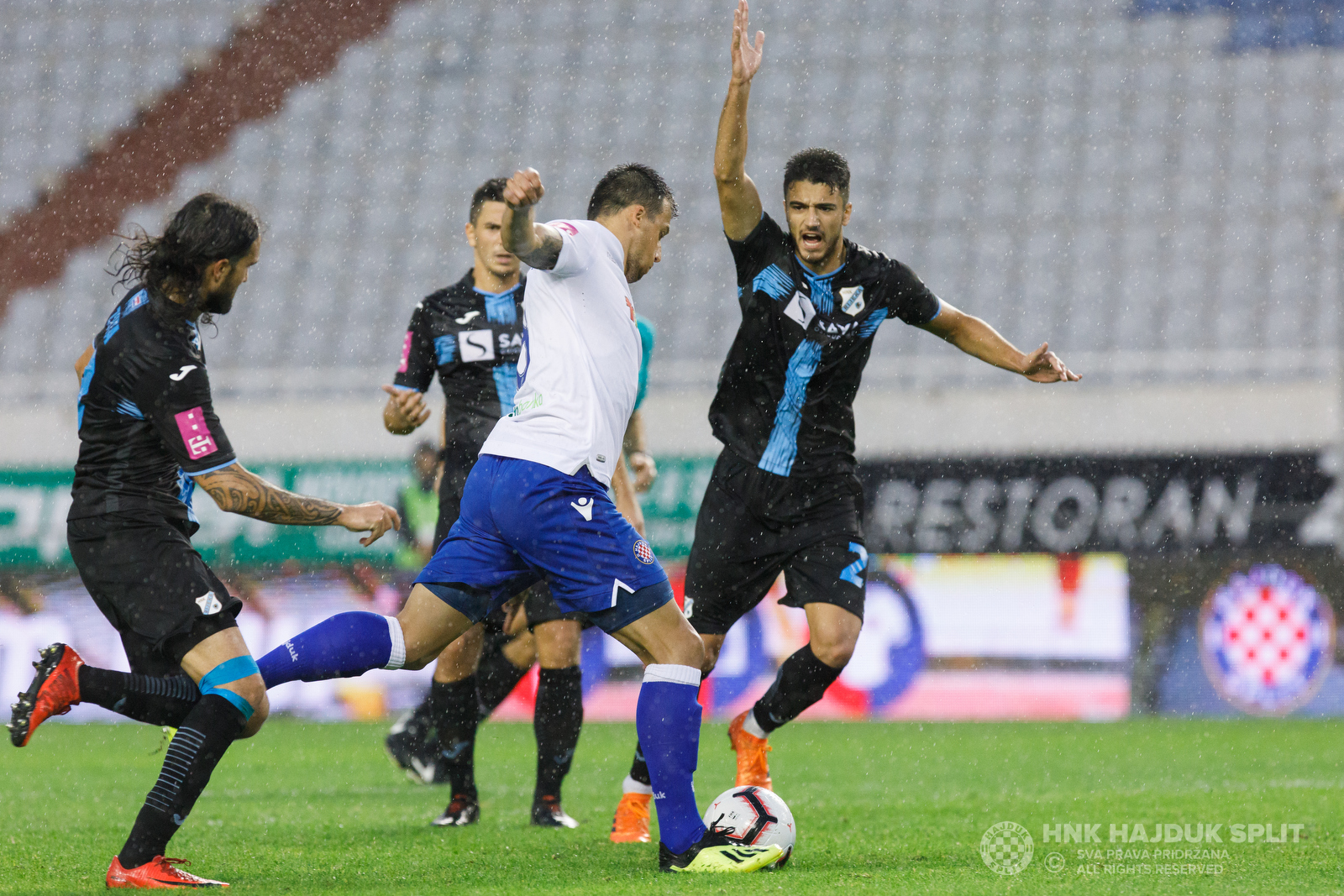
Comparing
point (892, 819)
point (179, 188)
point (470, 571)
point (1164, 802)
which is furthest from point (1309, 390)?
point (179, 188)

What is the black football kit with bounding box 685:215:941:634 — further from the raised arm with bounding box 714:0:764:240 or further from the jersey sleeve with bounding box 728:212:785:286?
the raised arm with bounding box 714:0:764:240

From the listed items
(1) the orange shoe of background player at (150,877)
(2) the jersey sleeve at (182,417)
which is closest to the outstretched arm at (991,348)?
(2) the jersey sleeve at (182,417)

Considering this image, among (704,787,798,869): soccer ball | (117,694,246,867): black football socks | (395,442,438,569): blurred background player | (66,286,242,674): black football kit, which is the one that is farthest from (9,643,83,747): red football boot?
(395,442,438,569): blurred background player

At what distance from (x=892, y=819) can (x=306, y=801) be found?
260 centimetres

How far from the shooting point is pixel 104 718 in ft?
40.1

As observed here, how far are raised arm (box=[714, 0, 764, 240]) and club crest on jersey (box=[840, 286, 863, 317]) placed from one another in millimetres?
472

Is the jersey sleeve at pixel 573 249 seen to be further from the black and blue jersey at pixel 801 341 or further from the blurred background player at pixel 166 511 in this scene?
the black and blue jersey at pixel 801 341

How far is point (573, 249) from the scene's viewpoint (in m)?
4.09

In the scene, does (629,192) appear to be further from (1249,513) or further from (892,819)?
(1249,513)

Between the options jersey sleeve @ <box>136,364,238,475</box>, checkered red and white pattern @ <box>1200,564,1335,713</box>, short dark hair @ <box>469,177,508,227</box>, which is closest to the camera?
jersey sleeve @ <box>136,364,238,475</box>

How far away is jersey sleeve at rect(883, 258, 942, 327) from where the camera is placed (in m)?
5.23

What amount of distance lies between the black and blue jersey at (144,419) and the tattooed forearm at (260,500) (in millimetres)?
38

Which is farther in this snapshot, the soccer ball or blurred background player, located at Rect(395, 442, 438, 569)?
blurred background player, located at Rect(395, 442, 438, 569)

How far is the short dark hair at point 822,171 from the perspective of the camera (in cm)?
502
